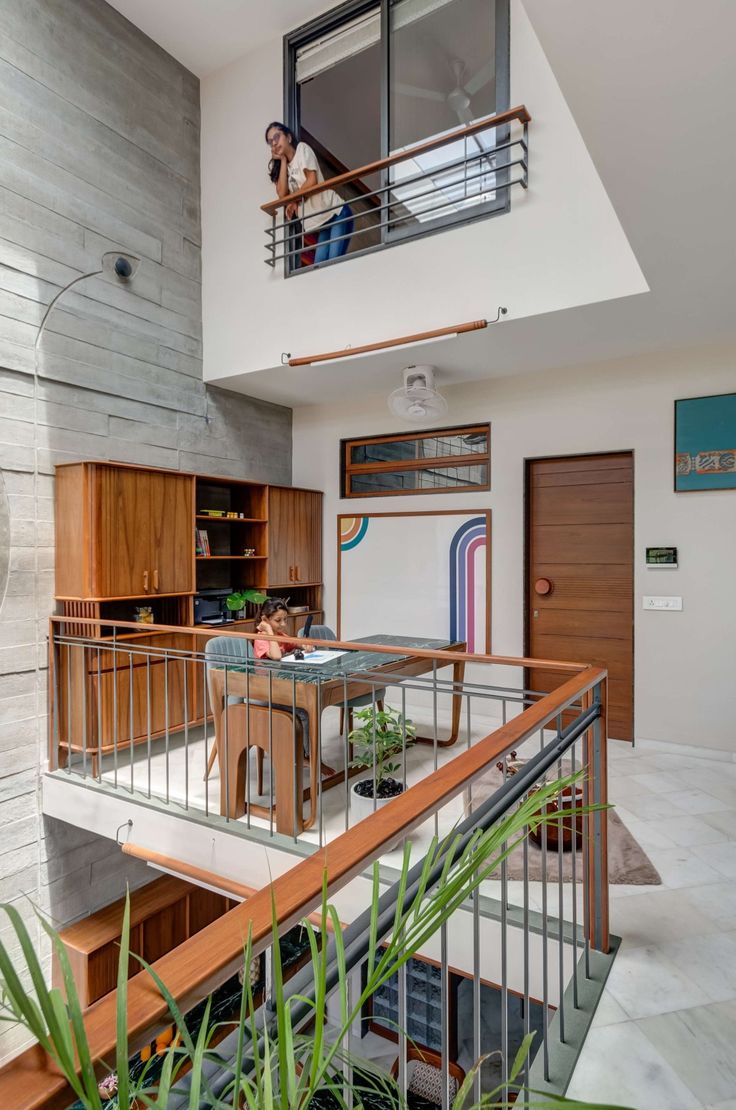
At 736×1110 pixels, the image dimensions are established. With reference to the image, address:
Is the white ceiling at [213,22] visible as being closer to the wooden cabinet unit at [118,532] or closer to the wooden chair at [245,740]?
the wooden cabinet unit at [118,532]

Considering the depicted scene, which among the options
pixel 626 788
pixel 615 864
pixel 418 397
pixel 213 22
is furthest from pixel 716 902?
pixel 213 22

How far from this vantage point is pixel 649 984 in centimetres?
185

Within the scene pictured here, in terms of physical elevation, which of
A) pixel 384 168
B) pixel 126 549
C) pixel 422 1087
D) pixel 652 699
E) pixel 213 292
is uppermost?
pixel 384 168

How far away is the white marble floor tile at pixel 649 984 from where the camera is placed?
1.76 m

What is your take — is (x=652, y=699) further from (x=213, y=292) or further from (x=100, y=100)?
(x=100, y=100)

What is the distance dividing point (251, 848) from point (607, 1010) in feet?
5.54

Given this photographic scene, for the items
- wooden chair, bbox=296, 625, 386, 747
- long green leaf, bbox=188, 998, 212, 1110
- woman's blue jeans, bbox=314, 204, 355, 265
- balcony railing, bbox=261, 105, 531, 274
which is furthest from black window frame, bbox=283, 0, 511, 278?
long green leaf, bbox=188, 998, 212, 1110

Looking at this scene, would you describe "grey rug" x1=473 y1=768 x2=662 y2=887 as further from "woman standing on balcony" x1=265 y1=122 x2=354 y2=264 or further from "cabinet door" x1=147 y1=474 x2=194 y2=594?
"woman standing on balcony" x1=265 y1=122 x2=354 y2=264

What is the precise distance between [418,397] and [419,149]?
57.6 inches

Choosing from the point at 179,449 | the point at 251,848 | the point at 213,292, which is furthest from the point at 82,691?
the point at 213,292

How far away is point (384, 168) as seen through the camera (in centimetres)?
397

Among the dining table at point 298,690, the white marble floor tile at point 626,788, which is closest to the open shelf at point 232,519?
the dining table at point 298,690

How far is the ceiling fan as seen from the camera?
12.8 ft

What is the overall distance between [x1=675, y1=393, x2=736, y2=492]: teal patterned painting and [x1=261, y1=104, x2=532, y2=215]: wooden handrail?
202 cm
